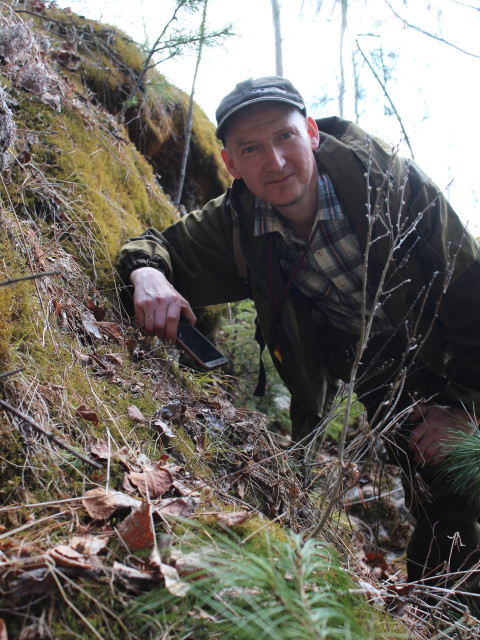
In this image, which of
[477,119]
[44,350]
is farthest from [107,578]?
[477,119]

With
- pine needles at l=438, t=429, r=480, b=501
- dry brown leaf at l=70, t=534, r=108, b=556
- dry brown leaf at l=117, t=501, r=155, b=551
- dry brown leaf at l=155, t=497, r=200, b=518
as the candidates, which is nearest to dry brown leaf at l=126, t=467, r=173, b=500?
dry brown leaf at l=155, t=497, r=200, b=518

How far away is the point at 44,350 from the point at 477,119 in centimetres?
1284

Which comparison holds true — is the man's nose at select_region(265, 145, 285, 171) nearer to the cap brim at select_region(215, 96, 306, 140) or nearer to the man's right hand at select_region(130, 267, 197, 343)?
the cap brim at select_region(215, 96, 306, 140)

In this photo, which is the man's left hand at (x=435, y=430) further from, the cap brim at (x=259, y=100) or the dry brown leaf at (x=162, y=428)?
the cap brim at (x=259, y=100)

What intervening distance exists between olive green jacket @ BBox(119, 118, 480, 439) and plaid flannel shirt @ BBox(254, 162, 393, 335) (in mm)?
114

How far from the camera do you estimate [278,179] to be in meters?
3.04

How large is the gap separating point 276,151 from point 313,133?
1.38ft

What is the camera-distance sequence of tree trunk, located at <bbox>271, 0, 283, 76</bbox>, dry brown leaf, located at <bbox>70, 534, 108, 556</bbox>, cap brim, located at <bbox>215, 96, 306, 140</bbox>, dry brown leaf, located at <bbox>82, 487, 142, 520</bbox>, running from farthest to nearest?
tree trunk, located at <bbox>271, 0, 283, 76</bbox> < cap brim, located at <bbox>215, 96, 306, 140</bbox> < dry brown leaf, located at <bbox>82, 487, 142, 520</bbox> < dry brown leaf, located at <bbox>70, 534, 108, 556</bbox>

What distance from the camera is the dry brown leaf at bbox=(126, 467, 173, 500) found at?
5.28 feet

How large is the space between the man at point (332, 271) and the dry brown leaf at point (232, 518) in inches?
48.1

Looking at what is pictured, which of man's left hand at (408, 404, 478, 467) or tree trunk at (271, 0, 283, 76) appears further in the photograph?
tree trunk at (271, 0, 283, 76)

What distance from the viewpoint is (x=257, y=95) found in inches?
117

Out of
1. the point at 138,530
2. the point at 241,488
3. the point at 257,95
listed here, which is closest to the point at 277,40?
the point at 257,95

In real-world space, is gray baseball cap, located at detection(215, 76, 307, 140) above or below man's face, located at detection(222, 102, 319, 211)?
above
